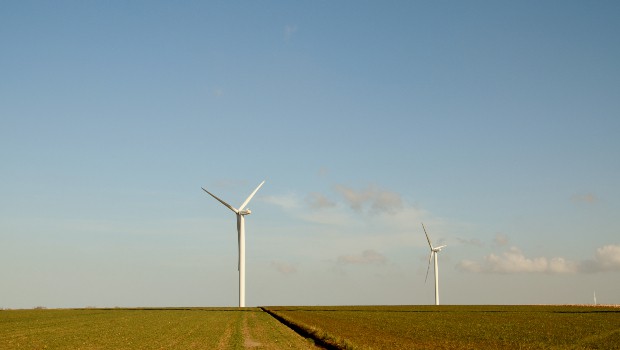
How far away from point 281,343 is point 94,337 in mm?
17615

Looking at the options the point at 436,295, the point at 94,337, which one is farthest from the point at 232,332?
the point at 436,295

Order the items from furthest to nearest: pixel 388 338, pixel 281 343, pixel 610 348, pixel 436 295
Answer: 1. pixel 436 295
2. pixel 388 338
3. pixel 281 343
4. pixel 610 348

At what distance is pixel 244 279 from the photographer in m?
125

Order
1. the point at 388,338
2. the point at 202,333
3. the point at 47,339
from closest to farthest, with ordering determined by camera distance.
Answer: the point at 388,338, the point at 47,339, the point at 202,333

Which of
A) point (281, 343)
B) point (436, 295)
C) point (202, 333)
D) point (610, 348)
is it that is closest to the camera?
point (610, 348)

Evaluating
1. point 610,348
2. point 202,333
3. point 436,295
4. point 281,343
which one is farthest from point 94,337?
point 436,295

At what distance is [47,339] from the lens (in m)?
51.2

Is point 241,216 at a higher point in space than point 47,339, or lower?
higher

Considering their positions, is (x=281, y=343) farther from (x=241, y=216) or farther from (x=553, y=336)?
(x=241, y=216)

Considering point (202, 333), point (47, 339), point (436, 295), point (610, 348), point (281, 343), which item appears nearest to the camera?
point (610, 348)

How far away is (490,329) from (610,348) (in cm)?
1857

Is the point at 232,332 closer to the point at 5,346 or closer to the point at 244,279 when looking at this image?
the point at 5,346

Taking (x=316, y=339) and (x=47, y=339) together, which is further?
(x=47, y=339)

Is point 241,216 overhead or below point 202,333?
overhead
